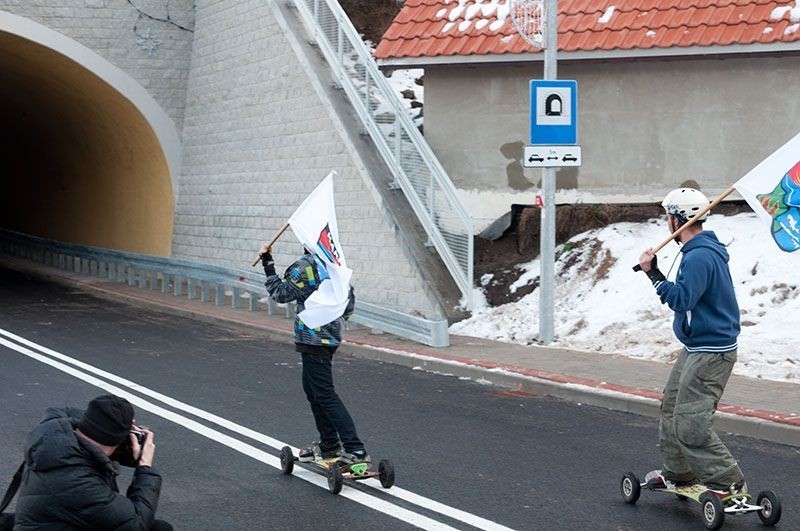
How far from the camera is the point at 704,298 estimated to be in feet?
23.7

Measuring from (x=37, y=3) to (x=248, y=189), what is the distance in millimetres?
5350

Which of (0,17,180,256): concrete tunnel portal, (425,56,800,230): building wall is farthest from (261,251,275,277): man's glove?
(0,17,180,256): concrete tunnel portal

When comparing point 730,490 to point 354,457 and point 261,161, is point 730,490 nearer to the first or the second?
point 354,457

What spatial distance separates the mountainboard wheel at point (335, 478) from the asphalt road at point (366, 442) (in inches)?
3.1

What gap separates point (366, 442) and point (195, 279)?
37.6 feet

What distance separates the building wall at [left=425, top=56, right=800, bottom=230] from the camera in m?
16.4

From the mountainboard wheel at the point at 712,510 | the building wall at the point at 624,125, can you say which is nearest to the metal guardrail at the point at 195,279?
the building wall at the point at 624,125

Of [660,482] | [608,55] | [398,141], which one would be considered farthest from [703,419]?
[398,141]

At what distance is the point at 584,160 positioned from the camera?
17.6m

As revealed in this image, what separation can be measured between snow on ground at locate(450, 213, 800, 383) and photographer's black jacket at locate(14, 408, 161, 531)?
7.87 metres

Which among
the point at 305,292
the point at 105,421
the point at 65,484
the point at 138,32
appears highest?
the point at 138,32

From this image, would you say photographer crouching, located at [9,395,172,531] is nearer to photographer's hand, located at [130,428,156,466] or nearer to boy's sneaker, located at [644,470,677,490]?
photographer's hand, located at [130,428,156,466]

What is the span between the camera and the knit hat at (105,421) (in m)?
5.02

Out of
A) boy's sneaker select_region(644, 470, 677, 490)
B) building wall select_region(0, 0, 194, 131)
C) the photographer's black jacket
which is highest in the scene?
building wall select_region(0, 0, 194, 131)
